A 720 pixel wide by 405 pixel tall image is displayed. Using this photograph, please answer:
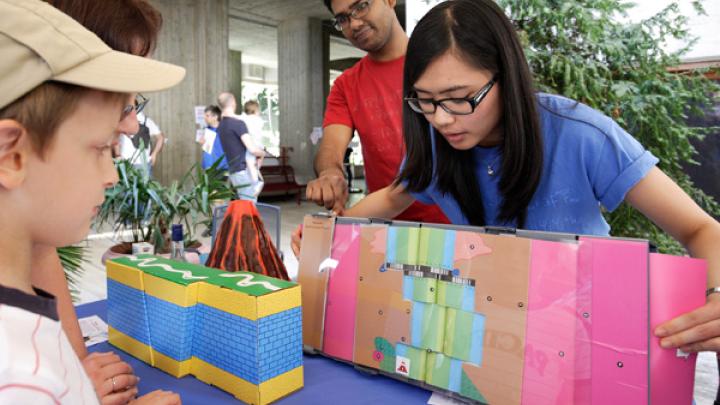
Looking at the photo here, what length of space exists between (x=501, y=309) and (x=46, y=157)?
2.27 ft

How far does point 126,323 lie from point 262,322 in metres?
0.43

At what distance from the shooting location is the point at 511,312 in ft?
2.67

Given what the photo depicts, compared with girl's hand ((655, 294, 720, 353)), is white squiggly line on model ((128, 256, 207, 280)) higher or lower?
higher

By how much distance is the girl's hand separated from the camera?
0.69 m

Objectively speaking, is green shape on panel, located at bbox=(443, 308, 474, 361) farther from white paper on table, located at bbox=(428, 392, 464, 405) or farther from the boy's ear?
the boy's ear

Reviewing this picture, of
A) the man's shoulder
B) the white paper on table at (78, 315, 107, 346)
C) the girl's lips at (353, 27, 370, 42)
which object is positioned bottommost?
the white paper on table at (78, 315, 107, 346)

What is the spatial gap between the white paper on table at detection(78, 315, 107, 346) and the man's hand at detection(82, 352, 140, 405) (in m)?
0.22

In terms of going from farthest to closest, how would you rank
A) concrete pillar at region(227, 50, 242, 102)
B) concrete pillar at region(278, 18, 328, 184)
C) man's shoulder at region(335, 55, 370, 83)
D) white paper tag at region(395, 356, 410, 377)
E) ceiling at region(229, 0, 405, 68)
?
concrete pillar at region(227, 50, 242, 102), concrete pillar at region(278, 18, 328, 184), ceiling at region(229, 0, 405, 68), man's shoulder at region(335, 55, 370, 83), white paper tag at region(395, 356, 410, 377)

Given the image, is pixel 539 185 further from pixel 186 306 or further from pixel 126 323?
pixel 126 323

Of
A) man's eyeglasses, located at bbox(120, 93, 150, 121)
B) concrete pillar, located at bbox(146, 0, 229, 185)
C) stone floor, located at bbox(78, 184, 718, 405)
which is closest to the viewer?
man's eyeglasses, located at bbox(120, 93, 150, 121)

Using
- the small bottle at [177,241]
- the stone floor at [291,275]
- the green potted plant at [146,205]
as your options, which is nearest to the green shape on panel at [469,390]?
the stone floor at [291,275]

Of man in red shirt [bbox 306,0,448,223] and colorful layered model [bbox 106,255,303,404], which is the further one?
man in red shirt [bbox 306,0,448,223]

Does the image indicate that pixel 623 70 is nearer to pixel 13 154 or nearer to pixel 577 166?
pixel 577 166

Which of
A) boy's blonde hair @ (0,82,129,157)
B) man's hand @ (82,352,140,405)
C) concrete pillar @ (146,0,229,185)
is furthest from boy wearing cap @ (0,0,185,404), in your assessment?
concrete pillar @ (146,0,229,185)
